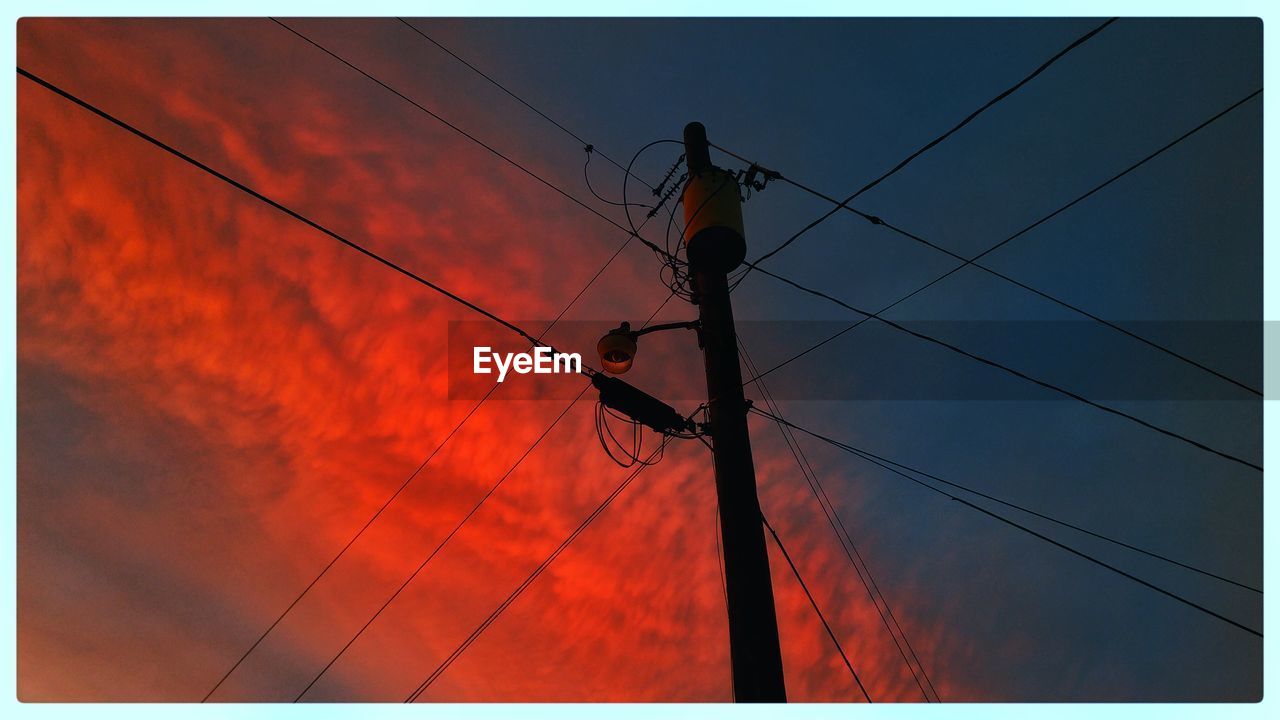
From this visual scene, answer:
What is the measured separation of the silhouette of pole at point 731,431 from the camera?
15.1 ft

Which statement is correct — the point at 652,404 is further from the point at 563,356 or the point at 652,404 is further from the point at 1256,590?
the point at 1256,590

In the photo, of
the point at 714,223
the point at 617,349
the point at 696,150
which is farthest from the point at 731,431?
the point at 696,150

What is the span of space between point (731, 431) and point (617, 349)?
1322mm

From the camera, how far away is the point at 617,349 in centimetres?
605

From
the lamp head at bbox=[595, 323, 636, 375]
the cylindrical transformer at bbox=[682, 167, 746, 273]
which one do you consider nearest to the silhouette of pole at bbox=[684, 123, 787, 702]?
the cylindrical transformer at bbox=[682, 167, 746, 273]

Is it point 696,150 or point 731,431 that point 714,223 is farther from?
point 731,431

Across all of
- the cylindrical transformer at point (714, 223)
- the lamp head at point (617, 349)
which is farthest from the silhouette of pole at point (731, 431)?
the lamp head at point (617, 349)

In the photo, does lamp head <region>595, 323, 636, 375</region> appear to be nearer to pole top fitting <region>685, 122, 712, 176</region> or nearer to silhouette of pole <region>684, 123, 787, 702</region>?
silhouette of pole <region>684, 123, 787, 702</region>

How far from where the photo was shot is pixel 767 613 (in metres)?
4.70

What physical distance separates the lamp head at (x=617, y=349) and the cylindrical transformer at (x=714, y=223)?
909mm

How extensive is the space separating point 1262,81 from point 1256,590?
5870 millimetres

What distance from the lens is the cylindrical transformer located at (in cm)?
595

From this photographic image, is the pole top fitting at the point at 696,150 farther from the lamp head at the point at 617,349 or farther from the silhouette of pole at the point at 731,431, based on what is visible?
the lamp head at the point at 617,349
